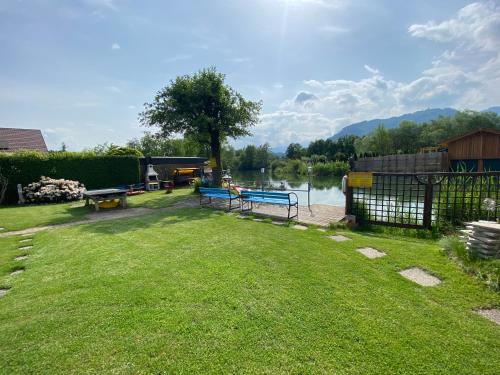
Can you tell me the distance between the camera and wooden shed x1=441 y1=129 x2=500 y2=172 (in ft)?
63.3

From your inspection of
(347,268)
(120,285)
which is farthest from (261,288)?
(120,285)

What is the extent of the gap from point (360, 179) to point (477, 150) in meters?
19.8

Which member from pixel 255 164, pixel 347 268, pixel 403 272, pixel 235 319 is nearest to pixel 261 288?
pixel 235 319

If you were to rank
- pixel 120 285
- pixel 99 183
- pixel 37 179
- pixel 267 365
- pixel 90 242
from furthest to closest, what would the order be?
pixel 99 183
pixel 37 179
pixel 90 242
pixel 120 285
pixel 267 365

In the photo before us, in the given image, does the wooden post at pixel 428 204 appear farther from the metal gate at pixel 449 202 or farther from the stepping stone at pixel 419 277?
the stepping stone at pixel 419 277

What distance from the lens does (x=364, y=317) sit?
2.61 metres

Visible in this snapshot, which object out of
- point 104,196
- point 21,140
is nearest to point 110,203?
point 104,196

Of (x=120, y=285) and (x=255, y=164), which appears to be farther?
(x=255, y=164)

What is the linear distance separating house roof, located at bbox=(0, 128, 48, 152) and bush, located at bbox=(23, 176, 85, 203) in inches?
455

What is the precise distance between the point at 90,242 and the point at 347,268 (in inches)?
202

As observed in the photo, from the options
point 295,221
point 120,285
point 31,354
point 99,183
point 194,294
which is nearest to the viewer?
point 31,354

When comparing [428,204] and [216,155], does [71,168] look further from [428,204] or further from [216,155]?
[428,204]

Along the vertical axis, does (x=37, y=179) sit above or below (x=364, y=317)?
above

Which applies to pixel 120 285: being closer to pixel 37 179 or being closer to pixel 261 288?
pixel 261 288
